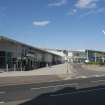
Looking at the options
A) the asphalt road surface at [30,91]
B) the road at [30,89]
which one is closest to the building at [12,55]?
the road at [30,89]

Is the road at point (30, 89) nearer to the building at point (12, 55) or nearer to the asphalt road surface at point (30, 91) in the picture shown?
the asphalt road surface at point (30, 91)

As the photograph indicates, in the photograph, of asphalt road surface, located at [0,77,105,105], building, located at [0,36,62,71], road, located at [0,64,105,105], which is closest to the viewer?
road, located at [0,64,105,105]

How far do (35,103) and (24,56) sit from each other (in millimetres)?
38909

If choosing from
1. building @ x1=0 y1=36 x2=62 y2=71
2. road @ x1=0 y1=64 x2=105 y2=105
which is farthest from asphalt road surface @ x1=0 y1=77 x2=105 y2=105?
building @ x1=0 y1=36 x2=62 y2=71

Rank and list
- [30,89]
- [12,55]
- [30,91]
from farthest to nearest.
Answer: [12,55], [30,89], [30,91]

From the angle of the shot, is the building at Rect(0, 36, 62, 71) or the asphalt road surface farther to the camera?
the building at Rect(0, 36, 62, 71)

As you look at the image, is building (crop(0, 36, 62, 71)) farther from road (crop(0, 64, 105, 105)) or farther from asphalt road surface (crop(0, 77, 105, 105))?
asphalt road surface (crop(0, 77, 105, 105))

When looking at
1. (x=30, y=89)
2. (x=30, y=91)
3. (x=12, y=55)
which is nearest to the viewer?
(x=30, y=91)

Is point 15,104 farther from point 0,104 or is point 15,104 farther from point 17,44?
point 17,44

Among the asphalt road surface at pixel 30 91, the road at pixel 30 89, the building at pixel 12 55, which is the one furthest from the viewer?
the building at pixel 12 55

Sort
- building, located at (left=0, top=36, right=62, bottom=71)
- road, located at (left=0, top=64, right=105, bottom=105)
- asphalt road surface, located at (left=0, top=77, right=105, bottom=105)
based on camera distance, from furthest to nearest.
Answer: building, located at (left=0, top=36, right=62, bottom=71), asphalt road surface, located at (left=0, top=77, right=105, bottom=105), road, located at (left=0, top=64, right=105, bottom=105)

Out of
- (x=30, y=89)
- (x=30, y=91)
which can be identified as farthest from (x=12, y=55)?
(x=30, y=91)

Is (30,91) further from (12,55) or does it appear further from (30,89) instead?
(12,55)

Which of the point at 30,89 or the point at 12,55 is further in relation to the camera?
the point at 12,55
